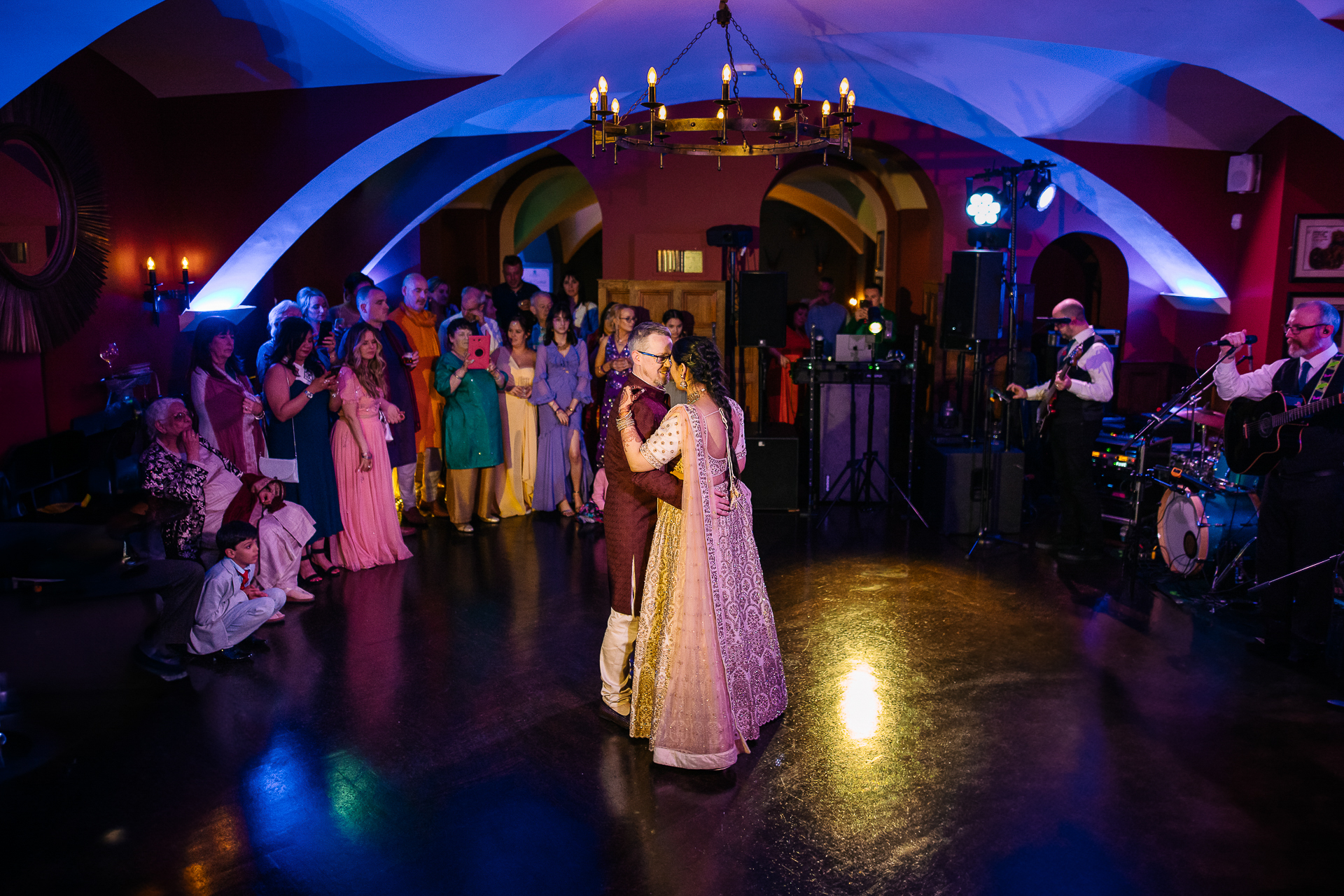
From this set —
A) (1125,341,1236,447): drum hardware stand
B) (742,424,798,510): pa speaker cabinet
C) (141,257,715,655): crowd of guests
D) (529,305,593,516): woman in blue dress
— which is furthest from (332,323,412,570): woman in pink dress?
(1125,341,1236,447): drum hardware stand

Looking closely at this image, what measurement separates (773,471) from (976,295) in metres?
2.01

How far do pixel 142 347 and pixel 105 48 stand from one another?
1.88 m

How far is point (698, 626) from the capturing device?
354 cm

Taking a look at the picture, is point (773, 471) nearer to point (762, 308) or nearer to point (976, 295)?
point (762, 308)

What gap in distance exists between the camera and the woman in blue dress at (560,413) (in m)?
7.24

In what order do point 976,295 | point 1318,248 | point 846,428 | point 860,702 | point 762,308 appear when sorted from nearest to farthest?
point 860,702
point 976,295
point 1318,248
point 846,428
point 762,308

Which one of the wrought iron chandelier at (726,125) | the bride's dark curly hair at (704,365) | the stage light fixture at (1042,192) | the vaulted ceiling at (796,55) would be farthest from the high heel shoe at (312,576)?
the stage light fixture at (1042,192)

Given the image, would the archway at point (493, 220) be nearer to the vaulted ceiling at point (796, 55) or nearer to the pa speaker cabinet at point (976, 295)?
the vaulted ceiling at point (796, 55)

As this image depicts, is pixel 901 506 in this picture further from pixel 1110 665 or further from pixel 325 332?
pixel 325 332

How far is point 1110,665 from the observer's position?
470cm

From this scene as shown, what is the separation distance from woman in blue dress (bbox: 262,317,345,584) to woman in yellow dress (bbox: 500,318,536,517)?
161 centimetres

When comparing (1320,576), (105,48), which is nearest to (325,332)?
(105,48)

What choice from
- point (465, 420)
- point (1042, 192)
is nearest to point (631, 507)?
point (465, 420)

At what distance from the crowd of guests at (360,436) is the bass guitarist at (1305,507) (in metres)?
3.44
